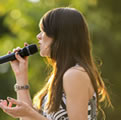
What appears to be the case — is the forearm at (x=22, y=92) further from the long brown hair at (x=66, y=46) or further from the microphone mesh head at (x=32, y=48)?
the long brown hair at (x=66, y=46)

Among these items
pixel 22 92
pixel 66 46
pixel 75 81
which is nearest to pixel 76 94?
pixel 75 81

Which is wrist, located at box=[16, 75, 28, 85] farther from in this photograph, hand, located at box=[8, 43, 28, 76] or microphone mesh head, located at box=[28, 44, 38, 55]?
microphone mesh head, located at box=[28, 44, 38, 55]

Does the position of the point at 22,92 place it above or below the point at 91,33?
below

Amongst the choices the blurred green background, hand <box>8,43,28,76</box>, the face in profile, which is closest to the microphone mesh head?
hand <box>8,43,28,76</box>

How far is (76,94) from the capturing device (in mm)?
2699

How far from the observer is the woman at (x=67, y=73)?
2699 mm

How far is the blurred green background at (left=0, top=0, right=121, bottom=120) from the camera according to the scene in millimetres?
7734

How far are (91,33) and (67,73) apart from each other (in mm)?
5291

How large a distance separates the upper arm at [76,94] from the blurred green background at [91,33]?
4021 millimetres

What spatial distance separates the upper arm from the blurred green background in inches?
158

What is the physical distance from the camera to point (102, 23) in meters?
8.06

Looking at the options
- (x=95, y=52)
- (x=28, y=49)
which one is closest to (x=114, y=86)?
(x=95, y=52)

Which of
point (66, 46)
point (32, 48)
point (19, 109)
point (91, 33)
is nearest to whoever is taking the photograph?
point (19, 109)

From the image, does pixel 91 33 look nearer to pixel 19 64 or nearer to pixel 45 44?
pixel 19 64
